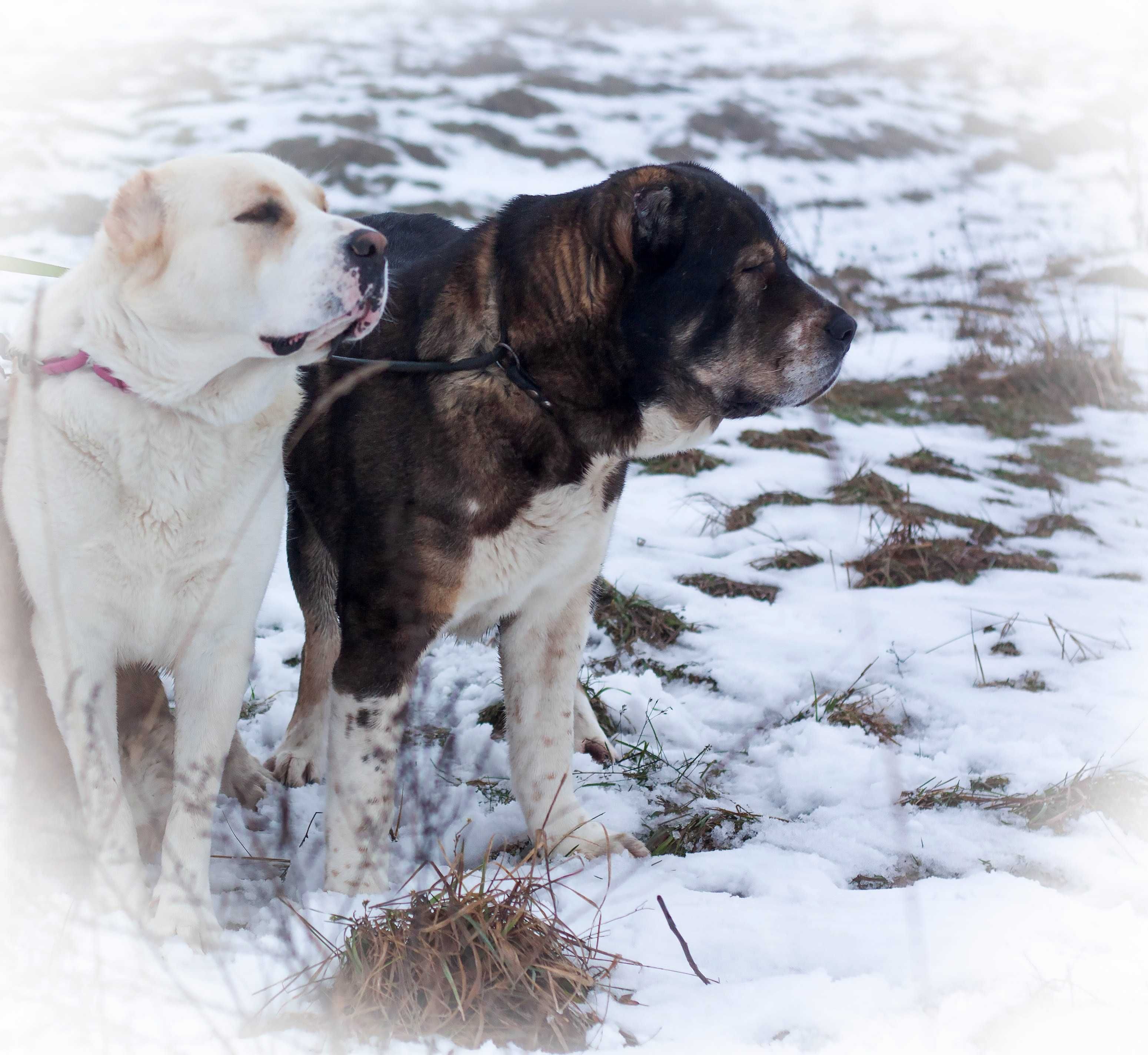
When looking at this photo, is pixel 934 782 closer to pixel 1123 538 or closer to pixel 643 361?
pixel 643 361

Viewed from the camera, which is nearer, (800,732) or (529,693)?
(529,693)

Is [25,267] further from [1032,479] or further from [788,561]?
[1032,479]

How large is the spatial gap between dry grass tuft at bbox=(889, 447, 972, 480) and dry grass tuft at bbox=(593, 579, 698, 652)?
8.24 feet

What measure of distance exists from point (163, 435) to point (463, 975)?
1281 mm

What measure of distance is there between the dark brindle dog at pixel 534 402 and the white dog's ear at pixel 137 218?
0.70 metres

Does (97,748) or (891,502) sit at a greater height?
(97,748)

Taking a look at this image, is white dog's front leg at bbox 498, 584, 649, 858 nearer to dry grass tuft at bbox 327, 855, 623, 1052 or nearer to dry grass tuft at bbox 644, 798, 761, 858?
dry grass tuft at bbox 644, 798, 761, 858

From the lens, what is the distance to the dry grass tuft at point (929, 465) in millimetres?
5863

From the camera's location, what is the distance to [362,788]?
256 cm

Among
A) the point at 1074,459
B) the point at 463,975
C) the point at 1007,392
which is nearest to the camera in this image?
the point at 463,975

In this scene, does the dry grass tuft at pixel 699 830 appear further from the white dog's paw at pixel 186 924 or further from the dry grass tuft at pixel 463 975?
the white dog's paw at pixel 186 924

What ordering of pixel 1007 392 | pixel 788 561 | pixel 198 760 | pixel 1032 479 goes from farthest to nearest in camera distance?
pixel 1007 392
pixel 1032 479
pixel 788 561
pixel 198 760

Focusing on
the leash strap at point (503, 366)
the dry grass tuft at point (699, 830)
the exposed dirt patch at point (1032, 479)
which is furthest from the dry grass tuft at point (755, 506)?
the leash strap at point (503, 366)

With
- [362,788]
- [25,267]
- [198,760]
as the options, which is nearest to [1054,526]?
[362,788]
